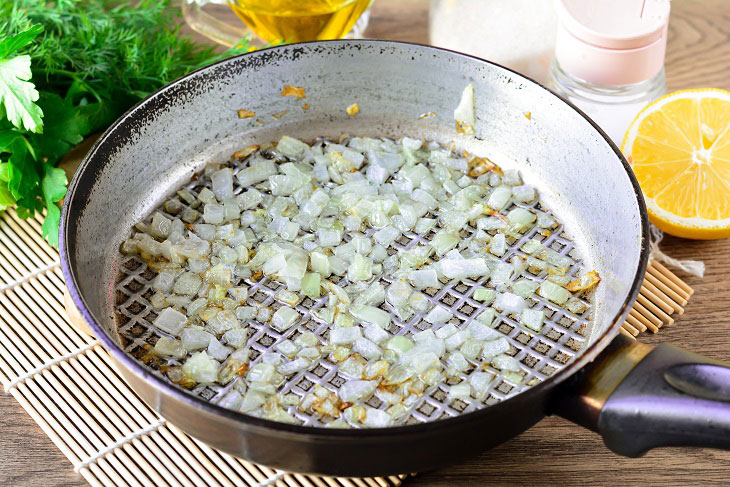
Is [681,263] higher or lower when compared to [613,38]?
lower

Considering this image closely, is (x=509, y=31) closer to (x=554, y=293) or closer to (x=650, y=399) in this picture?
(x=554, y=293)

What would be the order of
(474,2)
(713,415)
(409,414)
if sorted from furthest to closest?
(474,2), (409,414), (713,415)

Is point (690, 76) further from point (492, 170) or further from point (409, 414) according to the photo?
point (409, 414)

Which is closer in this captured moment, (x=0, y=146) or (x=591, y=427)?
(x=591, y=427)

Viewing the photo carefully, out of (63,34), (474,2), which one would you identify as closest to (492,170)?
(474,2)

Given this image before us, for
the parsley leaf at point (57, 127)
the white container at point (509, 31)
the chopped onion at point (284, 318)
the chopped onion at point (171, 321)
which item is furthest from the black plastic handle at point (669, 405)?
the parsley leaf at point (57, 127)

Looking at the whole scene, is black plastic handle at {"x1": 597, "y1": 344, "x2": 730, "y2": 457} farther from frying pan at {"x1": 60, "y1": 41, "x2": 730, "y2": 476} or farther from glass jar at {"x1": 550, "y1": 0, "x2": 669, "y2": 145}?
glass jar at {"x1": 550, "y1": 0, "x2": 669, "y2": 145}

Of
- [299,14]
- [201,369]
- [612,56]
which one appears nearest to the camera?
[201,369]

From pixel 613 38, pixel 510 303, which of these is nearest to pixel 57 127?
pixel 510 303
